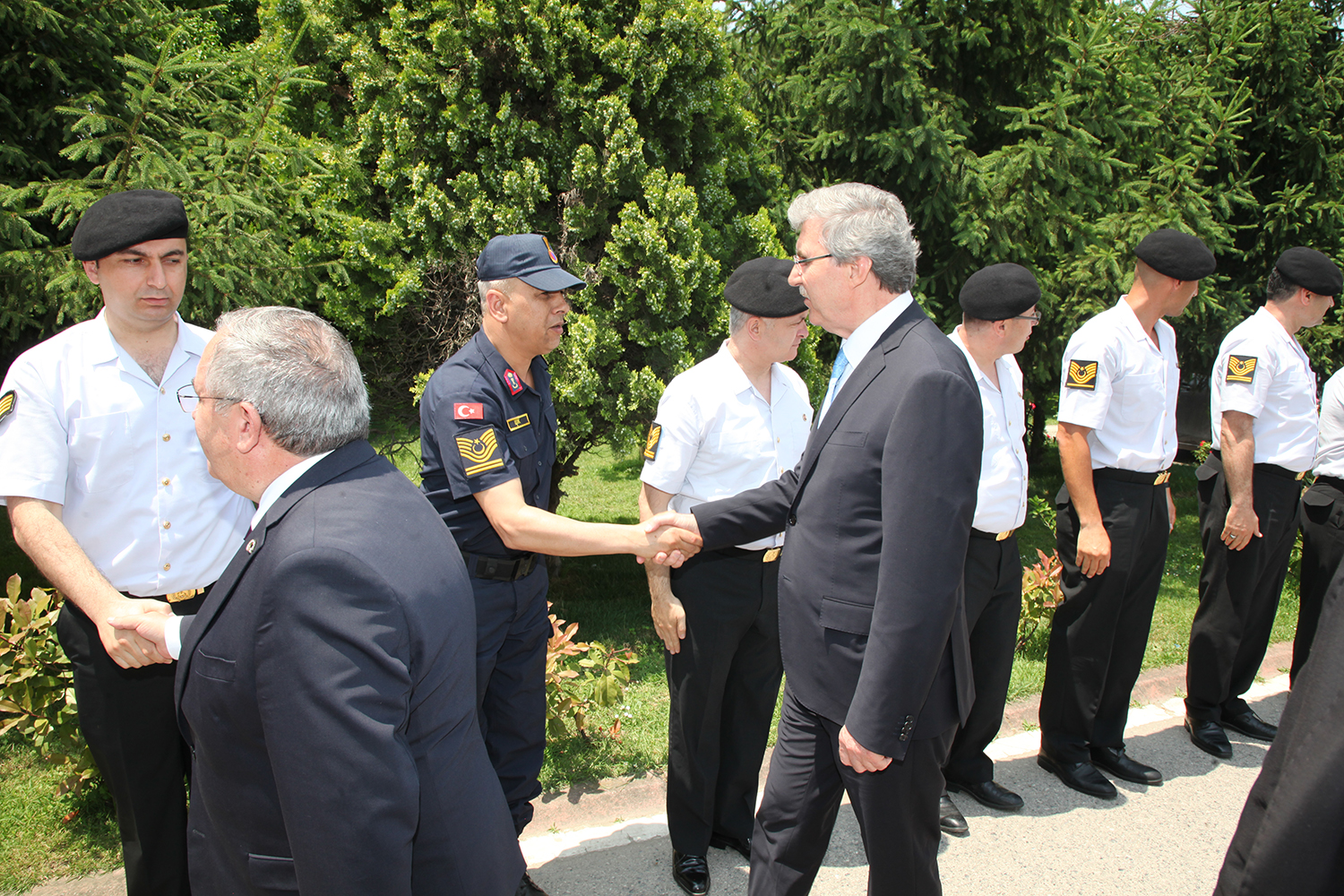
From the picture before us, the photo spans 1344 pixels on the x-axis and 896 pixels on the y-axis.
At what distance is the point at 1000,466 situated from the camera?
3.58 metres

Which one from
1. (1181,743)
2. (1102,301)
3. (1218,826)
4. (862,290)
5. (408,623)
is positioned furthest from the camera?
(1102,301)

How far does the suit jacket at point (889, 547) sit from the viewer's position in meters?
2.04

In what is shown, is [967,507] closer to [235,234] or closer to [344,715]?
[344,715]

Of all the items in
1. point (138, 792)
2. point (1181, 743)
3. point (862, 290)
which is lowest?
point (1181, 743)

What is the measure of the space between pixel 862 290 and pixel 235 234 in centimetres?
366

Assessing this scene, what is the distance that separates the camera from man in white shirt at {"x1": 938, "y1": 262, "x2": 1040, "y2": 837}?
3539mm

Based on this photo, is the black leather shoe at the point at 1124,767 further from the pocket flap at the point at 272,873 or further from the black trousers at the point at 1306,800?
the pocket flap at the point at 272,873

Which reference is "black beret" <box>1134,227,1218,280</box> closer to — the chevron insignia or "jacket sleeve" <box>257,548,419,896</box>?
the chevron insignia

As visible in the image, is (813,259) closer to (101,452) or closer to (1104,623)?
(101,452)

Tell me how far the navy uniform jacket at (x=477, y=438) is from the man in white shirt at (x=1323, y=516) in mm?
4045

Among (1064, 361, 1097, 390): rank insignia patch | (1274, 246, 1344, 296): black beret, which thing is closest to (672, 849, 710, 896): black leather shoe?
(1064, 361, 1097, 390): rank insignia patch

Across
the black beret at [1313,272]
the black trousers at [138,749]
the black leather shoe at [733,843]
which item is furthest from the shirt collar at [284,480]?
the black beret at [1313,272]

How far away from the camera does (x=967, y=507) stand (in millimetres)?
2078

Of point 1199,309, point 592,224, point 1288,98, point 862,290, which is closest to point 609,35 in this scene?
point 592,224
